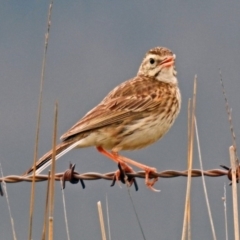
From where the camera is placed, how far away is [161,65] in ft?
41.7

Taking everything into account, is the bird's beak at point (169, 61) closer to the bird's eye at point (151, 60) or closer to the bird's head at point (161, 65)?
the bird's head at point (161, 65)

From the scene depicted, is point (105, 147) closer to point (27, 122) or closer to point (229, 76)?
point (27, 122)

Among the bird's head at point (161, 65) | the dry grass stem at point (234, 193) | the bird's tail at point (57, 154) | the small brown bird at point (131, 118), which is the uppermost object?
the bird's head at point (161, 65)

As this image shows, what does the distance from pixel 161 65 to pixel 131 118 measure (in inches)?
45.7

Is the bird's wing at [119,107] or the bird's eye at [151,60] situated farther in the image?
the bird's eye at [151,60]

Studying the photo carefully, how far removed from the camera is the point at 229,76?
114 metres

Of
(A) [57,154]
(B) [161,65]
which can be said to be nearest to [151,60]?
(B) [161,65]

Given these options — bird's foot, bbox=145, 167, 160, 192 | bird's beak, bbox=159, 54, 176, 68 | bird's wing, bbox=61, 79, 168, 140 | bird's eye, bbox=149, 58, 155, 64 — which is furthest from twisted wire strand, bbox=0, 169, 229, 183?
bird's eye, bbox=149, 58, 155, 64

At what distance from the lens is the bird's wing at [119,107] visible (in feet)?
37.3

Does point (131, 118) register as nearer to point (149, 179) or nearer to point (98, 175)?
point (149, 179)

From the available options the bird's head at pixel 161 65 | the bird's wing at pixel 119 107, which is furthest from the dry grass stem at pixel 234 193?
the bird's head at pixel 161 65

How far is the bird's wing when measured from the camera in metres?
11.4

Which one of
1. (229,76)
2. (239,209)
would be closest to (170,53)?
(239,209)

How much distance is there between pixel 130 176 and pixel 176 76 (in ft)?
9.38
